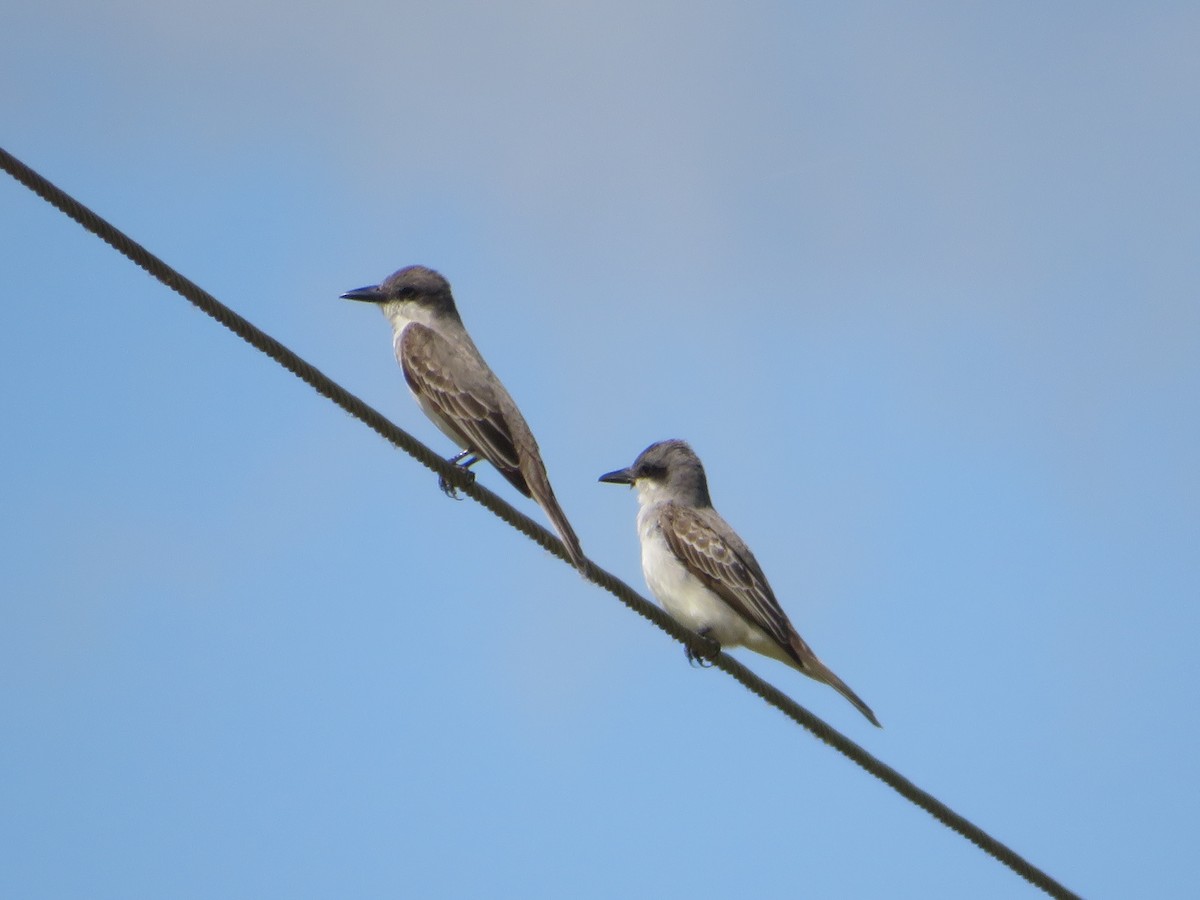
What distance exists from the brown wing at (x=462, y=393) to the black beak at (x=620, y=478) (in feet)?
7.39

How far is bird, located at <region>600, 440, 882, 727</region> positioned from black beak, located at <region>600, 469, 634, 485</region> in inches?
20.0

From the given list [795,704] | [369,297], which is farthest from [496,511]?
[369,297]

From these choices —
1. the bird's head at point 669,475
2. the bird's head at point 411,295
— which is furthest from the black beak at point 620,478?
the bird's head at point 411,295

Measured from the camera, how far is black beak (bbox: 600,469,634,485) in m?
13.6

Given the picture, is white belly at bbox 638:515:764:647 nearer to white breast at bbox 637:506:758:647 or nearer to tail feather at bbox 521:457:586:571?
white breast at bbox 637:506:758:647

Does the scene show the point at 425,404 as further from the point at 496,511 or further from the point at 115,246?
the point at 115,246

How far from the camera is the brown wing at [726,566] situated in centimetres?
1158

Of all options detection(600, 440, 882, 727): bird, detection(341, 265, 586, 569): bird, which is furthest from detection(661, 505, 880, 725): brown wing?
detection(341, 265, 586, 569): bird

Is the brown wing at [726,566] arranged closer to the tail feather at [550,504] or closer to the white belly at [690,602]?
the white belly at [690,602]

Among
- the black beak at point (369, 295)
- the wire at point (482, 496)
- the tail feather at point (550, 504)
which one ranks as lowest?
the wire at point (482, 496)

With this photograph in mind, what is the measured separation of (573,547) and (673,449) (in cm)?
436

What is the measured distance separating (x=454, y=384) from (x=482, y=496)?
2820mm

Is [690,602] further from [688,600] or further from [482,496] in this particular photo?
[482,496]

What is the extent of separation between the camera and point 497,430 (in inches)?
421
